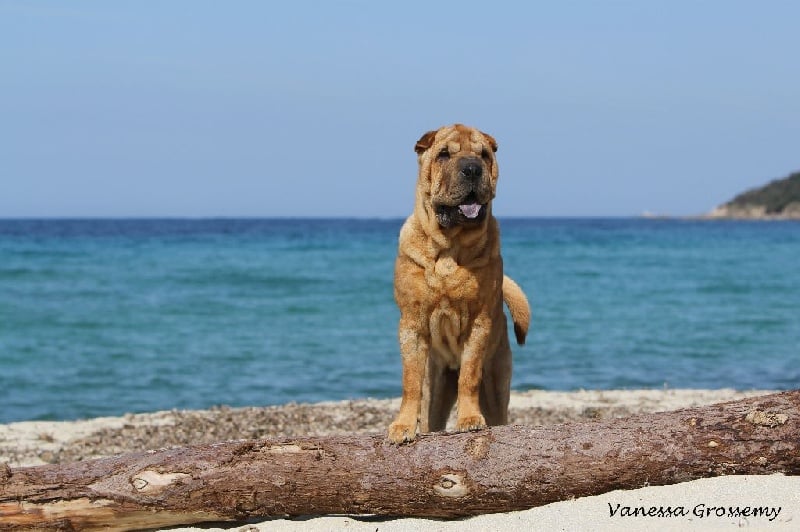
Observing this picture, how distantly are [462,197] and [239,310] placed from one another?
785 inches

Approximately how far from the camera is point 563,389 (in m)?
14.1

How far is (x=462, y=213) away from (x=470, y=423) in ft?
3.82

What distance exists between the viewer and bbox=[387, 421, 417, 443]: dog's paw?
5582 mm

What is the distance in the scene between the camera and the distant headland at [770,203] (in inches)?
4938

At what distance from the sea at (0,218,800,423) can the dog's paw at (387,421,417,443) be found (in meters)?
7.90

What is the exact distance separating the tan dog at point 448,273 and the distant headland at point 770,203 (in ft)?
416

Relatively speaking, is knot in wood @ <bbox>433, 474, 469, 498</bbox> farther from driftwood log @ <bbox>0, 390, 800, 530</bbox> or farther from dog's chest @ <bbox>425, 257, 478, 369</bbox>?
dog's chest @ <bbox>425, 257, 478, 369</bbox>

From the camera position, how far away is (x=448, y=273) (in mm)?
5695

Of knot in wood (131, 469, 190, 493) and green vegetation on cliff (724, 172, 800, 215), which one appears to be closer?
knot in wood (131, 469, 190, 493)

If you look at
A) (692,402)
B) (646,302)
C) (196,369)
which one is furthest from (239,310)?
(692,402)

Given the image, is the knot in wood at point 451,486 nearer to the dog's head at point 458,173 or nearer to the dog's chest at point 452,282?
the dog's chest at point 452,282

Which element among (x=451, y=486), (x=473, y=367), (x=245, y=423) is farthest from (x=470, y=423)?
(x=245, y=423)

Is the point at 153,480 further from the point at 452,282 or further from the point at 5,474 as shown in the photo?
the point at 452,282

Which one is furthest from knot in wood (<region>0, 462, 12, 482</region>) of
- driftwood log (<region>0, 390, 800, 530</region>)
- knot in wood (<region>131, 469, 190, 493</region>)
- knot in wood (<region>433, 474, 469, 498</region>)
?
knot in wood (<region>433, 474, 469, 498</region>)
